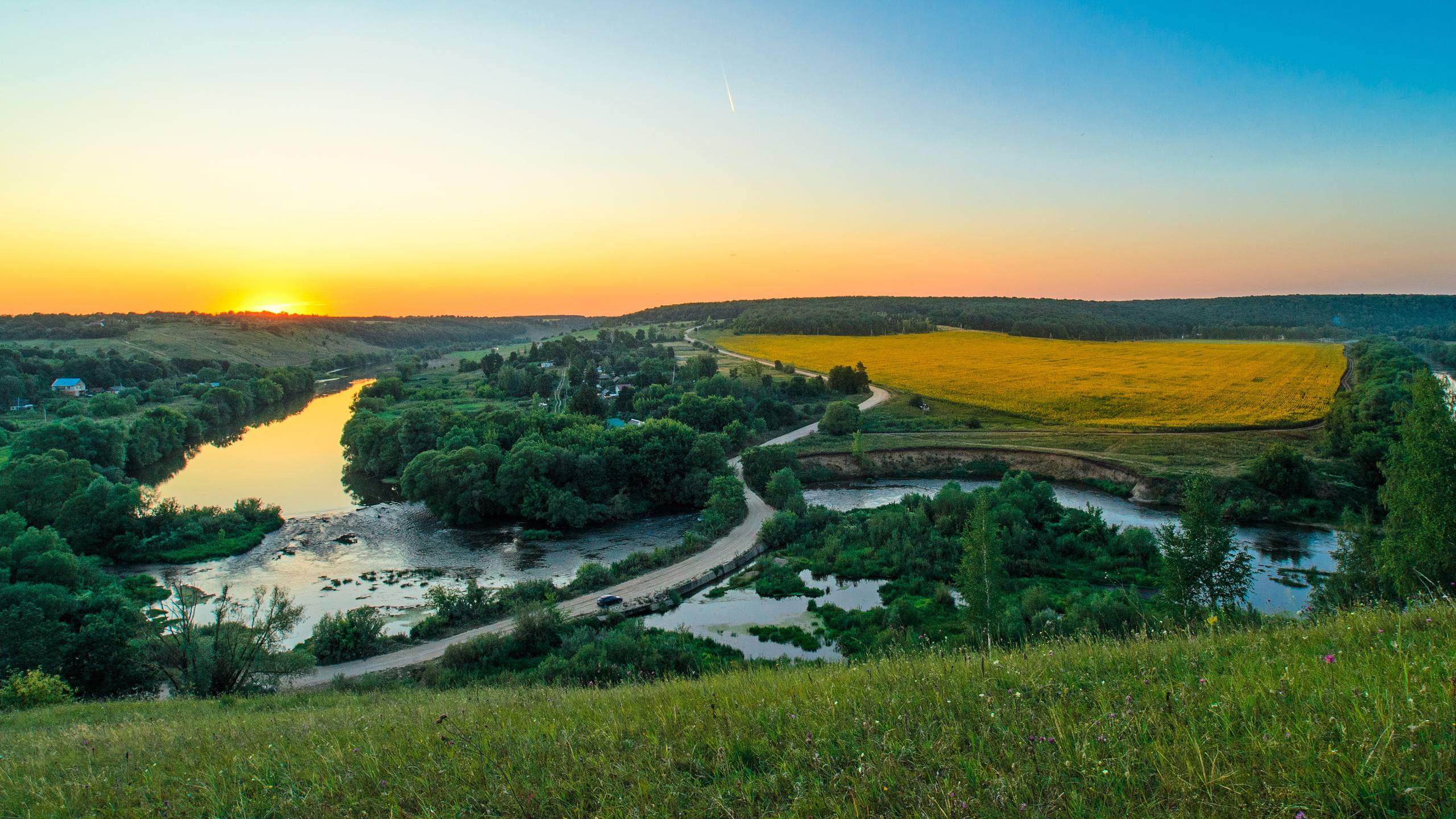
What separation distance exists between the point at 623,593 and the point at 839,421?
1432 inches

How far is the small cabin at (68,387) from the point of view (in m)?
85.6

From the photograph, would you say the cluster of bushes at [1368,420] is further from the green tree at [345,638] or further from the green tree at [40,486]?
the green tree at [40,486]

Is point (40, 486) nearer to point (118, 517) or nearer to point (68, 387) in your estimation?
point (118, 517)

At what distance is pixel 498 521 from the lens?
47.5 meters

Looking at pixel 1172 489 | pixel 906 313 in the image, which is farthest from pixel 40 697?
pixel 906 313

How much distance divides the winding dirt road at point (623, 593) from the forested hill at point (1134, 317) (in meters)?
92.6

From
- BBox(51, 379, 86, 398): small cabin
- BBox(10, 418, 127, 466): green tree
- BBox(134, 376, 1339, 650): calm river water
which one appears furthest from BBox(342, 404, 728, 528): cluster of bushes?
BBox(51, 379, 86, 398): small cabin

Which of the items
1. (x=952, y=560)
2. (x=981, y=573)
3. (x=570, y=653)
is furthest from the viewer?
(x=952, y=560)

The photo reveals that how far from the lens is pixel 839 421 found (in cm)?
6356

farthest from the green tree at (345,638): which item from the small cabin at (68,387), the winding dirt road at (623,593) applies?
the small cabin at (68,387)

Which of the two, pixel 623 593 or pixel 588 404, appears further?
pixel 588 404

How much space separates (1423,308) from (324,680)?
218187 millimetres

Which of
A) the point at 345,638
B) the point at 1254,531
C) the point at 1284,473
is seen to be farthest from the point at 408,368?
the point at 1284,473

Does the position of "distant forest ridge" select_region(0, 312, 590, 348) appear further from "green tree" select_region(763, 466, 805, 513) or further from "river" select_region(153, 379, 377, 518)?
"green tree" select_region(763, 466, 805, 513)
